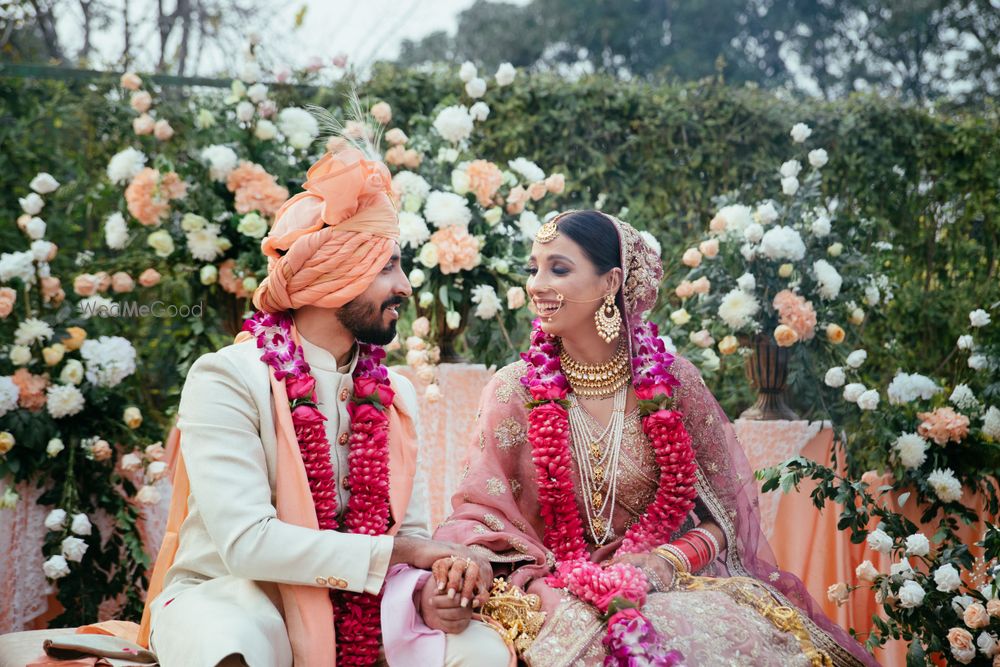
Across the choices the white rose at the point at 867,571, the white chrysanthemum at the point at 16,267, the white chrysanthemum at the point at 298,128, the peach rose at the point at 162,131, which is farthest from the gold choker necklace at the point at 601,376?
the white chrysanthemum at the point at 16,267

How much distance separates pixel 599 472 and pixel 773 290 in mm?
1719

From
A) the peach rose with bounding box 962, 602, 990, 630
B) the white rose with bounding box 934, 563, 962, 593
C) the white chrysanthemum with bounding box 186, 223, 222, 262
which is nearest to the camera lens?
the peach rose with bounding box 962, 602, 990, 630

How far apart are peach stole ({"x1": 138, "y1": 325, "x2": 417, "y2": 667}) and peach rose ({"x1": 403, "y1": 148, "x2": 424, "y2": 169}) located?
70.2 inches

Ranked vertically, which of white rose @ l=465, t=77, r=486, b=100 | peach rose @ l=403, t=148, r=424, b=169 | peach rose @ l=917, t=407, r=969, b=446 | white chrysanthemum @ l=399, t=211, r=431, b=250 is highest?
white rose @ l=465, t=77, r=486, b=100

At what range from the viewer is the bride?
10.5 feet

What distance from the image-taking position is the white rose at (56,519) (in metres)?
4.37

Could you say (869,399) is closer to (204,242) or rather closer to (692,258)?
(692,258)

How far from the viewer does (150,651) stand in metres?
2.96

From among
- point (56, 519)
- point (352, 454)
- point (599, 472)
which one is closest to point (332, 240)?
point (352, 454)

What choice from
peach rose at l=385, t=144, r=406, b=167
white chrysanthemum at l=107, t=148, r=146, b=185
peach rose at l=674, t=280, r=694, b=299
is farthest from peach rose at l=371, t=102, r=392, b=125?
peach rose at l=674, t=280, r=694, b=299

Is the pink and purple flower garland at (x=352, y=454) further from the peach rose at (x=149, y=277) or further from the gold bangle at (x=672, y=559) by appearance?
the peach rose at (x=149, y=277)

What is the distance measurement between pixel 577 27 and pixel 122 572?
1505cm

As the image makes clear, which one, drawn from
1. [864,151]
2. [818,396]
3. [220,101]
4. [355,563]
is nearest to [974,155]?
[864,151]

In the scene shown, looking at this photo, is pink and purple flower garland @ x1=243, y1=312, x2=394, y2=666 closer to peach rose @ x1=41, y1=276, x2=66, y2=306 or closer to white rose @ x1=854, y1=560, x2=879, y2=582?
white rose @ x1=854, y1=560, x2=879, y2=582
